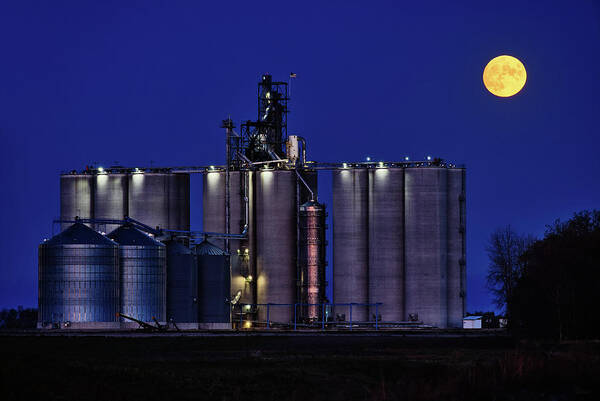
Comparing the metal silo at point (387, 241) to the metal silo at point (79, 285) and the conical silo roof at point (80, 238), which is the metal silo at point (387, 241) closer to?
the metal silo at point (79, 285)

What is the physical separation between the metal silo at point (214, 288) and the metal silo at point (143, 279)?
4427 millimetres

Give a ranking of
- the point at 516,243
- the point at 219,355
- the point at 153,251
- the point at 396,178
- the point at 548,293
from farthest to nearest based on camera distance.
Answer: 1. the point at 516,243
2. the point at 396,178
3. the point at 153,251
4. the point at 548,293
5. the point at 219,355

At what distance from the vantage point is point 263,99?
12306 cm

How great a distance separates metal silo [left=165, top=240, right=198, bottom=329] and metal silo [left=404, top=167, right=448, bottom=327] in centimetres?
2253

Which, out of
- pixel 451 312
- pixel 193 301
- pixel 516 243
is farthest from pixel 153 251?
pixel 516 243

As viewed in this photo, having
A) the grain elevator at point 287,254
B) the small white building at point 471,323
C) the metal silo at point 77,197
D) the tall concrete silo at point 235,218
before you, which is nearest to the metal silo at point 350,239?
the grain elevator at point 287,254

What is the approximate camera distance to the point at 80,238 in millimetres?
101312

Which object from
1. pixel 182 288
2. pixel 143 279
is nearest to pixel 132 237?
pixel 143 279

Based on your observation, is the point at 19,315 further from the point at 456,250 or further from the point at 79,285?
the point at 456,250

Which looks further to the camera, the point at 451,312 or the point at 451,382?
the point at 451,312

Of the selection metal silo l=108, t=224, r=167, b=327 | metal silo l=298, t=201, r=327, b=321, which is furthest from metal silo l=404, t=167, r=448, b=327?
metal silo l=108, t=224, r=167, b=327

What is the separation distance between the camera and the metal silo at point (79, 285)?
99562 mm

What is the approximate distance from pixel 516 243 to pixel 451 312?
2481cm

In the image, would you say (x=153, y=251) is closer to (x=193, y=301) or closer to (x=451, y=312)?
(x=193, y=301)
